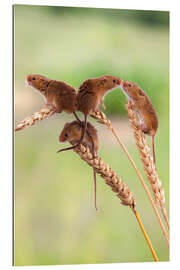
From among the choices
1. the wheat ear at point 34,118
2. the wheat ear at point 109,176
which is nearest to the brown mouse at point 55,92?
the wheat ear at point 34,118

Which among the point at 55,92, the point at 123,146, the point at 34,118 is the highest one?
the point at 55,92

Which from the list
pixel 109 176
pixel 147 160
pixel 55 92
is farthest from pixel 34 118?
pixel 147 160

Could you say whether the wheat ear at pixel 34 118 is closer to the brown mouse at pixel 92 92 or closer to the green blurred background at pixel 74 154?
the green blurred background at pixel 74 154

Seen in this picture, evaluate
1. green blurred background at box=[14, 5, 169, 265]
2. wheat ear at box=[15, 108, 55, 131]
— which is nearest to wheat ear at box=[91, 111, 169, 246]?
green blurred background at box=[14, 5, 169, 265]

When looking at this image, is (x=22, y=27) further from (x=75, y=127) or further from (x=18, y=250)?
(x=18, y=250)

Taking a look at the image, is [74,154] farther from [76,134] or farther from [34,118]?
[34,118]

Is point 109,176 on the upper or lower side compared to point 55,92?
lower

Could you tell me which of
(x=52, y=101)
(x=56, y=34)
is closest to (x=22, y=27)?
(x=56, y=34)
